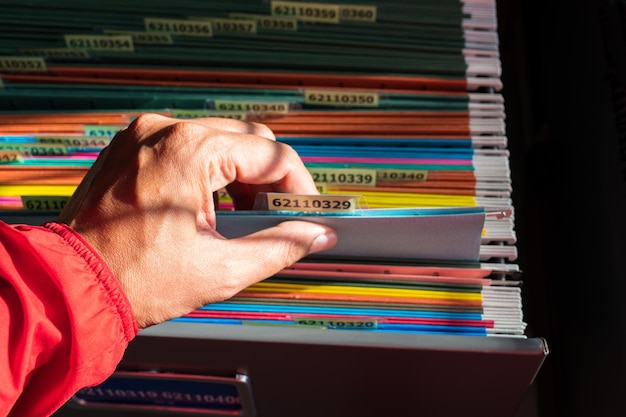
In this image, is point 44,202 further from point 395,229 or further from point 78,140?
point 395,229

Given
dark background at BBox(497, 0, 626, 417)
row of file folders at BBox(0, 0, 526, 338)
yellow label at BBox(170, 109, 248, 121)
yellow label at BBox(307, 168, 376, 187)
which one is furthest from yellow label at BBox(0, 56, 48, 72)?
dark background at BBox(497, 0, 626, 417)

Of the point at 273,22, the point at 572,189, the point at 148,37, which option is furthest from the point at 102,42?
the point at 572,189

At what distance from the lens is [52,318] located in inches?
25.2

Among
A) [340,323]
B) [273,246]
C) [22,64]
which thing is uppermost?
[22,64]

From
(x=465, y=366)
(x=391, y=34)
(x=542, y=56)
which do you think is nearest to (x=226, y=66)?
(x=391, y=34)

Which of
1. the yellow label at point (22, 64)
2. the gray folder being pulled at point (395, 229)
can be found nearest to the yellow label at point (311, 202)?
the gray folder being pulled at point (395, 229)

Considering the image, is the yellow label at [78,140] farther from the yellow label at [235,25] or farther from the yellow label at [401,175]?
the yellow label at [401,175]

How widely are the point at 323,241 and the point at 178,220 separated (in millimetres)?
187

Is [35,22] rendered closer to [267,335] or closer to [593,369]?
[267,335]

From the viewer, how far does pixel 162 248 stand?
0.72 m

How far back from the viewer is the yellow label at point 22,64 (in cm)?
105

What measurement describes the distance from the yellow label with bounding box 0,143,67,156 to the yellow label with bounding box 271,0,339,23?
429 millimetres

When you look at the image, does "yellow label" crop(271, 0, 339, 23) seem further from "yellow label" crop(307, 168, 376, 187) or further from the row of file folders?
"yellow label" crop(307, 168, 376, 187)

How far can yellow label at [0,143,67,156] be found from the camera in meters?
0.98
